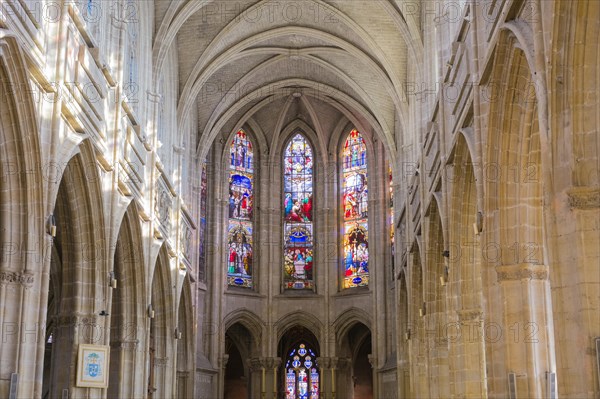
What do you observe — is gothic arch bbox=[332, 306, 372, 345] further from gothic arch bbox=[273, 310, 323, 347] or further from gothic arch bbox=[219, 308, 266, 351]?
gothic arch bbox=[219, 308, 266, 351]

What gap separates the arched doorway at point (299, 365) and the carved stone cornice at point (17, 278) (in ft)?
74.8

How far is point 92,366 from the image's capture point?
19016 mm

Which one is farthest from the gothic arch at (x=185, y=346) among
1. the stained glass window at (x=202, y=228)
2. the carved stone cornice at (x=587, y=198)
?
the carved stone cornice at (x=587, y=198)

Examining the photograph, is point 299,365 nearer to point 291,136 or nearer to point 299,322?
point 299,322

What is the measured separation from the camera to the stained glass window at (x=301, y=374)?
36.7m

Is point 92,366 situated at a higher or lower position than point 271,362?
lower

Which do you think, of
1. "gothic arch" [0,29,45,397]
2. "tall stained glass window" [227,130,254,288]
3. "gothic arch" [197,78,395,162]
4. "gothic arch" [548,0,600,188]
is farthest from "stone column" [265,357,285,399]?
"gothic arch" [548,0,600,188]

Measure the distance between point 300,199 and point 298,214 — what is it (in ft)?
2.19

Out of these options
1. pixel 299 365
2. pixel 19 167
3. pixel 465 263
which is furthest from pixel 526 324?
pixel 299 365

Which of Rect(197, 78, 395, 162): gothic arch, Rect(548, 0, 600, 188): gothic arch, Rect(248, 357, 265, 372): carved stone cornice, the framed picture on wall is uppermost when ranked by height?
Rect(197, 78, 395, 162): gothic arch

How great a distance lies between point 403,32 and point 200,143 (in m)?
10.8

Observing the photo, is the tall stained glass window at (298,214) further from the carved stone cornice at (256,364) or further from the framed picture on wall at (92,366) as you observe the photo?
the framed picture on wall at (92,366)

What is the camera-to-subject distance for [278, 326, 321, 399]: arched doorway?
121 ft

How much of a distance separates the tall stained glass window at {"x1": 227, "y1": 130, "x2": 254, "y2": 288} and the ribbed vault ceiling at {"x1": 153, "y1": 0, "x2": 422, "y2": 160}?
1280 millimetres
